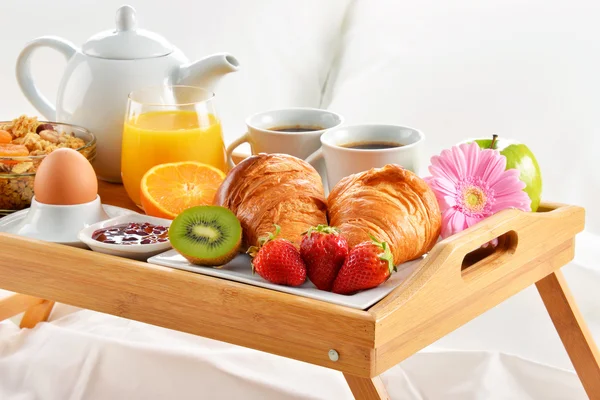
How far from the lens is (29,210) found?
3.89 ft

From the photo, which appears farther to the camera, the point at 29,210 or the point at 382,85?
the point at 382,85

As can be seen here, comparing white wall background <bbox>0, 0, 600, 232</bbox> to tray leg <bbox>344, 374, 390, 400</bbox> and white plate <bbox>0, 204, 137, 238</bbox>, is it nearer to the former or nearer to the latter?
white plate <bbox>0, 204, 137, 238</bbox>

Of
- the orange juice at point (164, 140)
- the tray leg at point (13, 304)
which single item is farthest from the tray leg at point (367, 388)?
the tray leg at point (13, 304)

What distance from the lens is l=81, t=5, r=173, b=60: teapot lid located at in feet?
4.60

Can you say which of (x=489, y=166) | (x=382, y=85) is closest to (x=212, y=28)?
(x=382, y=85)

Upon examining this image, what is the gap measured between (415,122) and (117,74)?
69 centimetres

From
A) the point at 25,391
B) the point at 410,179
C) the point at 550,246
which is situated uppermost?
the point at 410,179

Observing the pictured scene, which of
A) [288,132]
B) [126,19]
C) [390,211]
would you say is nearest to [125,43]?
[126,19]

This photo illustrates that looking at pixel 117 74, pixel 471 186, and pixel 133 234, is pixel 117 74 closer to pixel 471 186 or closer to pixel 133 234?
pixel 133 234

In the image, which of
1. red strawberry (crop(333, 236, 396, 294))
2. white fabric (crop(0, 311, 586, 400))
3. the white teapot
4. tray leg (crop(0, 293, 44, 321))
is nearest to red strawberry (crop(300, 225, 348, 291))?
red strawberry (crop(333, 236, 396, 294))

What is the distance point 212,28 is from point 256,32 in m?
0.12

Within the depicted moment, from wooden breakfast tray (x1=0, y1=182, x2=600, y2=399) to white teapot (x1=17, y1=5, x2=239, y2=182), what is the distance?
0.35 meters

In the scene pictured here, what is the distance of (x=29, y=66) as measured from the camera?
5.01ft

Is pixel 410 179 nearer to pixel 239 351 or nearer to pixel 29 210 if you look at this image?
pixel 29 210
